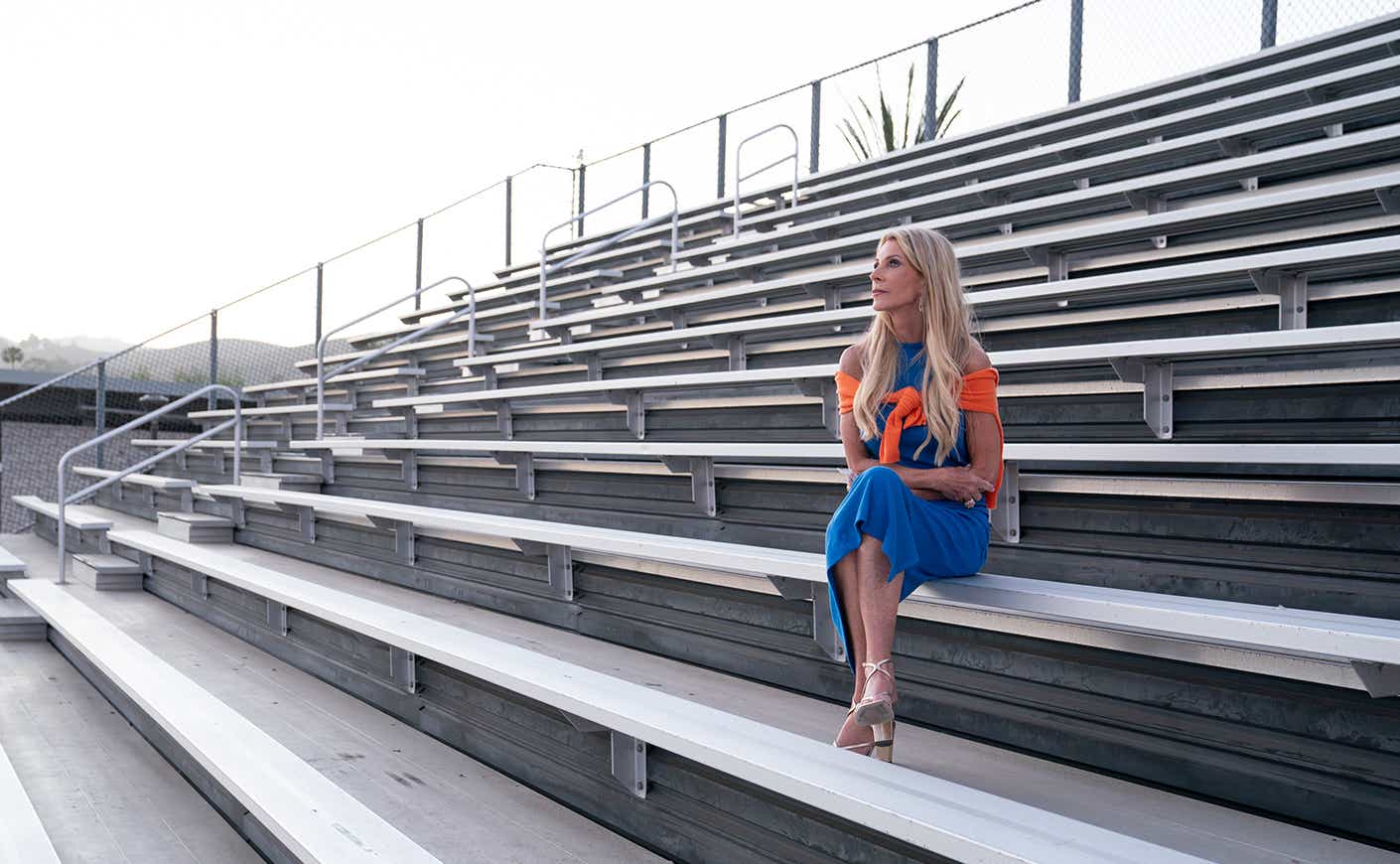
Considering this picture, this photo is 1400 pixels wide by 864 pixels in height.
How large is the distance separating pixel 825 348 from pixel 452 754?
5.47ft

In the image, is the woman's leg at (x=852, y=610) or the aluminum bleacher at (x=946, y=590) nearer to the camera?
the aluminum bleacher at (x=946, y=590)

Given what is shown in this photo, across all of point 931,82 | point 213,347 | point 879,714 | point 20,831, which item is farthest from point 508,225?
point 879,714

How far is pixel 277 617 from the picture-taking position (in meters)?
3.08

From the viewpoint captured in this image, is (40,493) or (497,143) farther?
(497,143)

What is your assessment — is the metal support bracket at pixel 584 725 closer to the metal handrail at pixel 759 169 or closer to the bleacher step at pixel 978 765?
the bleacher step at pixel 978 765

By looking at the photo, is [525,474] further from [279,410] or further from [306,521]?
[279,410]

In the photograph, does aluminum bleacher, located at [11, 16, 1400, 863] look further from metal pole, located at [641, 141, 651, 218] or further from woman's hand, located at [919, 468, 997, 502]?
metal pole, located at [641, 141, 651, 218]

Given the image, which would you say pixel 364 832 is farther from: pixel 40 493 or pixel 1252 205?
pixel 40 493

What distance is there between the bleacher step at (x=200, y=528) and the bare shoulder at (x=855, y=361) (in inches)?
135

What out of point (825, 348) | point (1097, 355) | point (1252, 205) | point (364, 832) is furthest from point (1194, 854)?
point (825, 348)

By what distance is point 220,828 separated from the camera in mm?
2059

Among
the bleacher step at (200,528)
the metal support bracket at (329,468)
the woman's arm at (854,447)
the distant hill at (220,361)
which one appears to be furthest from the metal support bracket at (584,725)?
the distant hill at (220,361)

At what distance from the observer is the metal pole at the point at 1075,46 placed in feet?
18.4

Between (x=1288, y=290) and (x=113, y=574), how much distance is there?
421 cm
